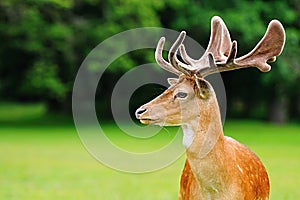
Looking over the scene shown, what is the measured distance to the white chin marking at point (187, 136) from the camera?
15.8 feet

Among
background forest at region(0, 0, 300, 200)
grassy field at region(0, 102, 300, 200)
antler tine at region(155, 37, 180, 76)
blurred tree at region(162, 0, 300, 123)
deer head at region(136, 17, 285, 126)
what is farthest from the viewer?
blurred tree at region(162, 0, 300, 123)

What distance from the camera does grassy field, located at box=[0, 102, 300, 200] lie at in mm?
10594

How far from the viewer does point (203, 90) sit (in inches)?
194

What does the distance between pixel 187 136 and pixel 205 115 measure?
0.20m

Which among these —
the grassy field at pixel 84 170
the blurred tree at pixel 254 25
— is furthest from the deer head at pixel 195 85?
the blurred tree at pixel 254 25

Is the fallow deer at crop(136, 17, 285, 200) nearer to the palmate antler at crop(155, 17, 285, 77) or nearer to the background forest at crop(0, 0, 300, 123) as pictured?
the palmate antler at crop(155, 17, 285, 77)

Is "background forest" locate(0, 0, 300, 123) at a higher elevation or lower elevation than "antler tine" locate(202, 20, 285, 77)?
higher

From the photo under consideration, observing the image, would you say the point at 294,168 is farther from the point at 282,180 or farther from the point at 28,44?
the point at 28,44

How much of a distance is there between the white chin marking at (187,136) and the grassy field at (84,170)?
5.18 m

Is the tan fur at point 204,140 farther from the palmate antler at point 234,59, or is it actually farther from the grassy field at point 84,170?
the grassy field at point 84,170

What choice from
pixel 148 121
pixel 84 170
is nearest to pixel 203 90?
pixel 148 121

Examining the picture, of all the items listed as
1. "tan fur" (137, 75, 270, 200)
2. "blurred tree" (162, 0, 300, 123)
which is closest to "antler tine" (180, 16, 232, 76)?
"tan fur" (137, 75, 270, 200)

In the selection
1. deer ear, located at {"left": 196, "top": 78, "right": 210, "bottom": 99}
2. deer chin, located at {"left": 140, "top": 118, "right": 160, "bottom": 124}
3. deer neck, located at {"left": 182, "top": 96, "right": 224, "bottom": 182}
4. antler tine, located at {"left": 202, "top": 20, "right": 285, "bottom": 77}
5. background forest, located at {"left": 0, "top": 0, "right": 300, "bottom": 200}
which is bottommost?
deer neck, located at {"left": 182, "top": 96, "right": 224, "bottom": 182}

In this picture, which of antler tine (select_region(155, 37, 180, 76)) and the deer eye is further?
antler tine (select_region(155, 37, 180, 76))
